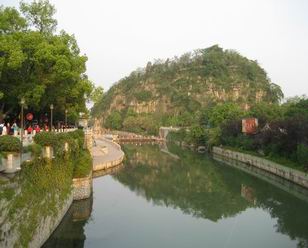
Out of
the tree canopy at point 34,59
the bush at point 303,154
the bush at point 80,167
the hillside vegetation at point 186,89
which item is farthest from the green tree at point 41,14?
the hillside vegetation at point 186,89

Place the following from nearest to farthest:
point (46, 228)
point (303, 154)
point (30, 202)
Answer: point (30, 202) → point (46, 228) → point (303, 154)

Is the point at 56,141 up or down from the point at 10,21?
down

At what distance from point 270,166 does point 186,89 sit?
95.7m

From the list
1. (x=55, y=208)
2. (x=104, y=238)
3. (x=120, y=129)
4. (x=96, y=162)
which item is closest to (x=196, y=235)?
(x=104, y=238)

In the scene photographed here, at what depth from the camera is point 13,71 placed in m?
30.0

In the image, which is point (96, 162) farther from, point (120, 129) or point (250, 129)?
point (120, 129)

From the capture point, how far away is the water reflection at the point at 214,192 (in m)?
29.9

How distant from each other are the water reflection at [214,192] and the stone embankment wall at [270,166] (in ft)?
6.70

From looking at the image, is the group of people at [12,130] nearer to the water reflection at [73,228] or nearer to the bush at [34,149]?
the bush at [34,149]

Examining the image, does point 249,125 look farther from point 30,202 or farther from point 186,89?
point 186,89

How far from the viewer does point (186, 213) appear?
30.5 m

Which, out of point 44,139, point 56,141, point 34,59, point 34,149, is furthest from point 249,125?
point 34,149

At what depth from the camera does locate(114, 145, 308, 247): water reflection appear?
29.9 meters

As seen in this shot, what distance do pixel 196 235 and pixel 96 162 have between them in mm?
26240
